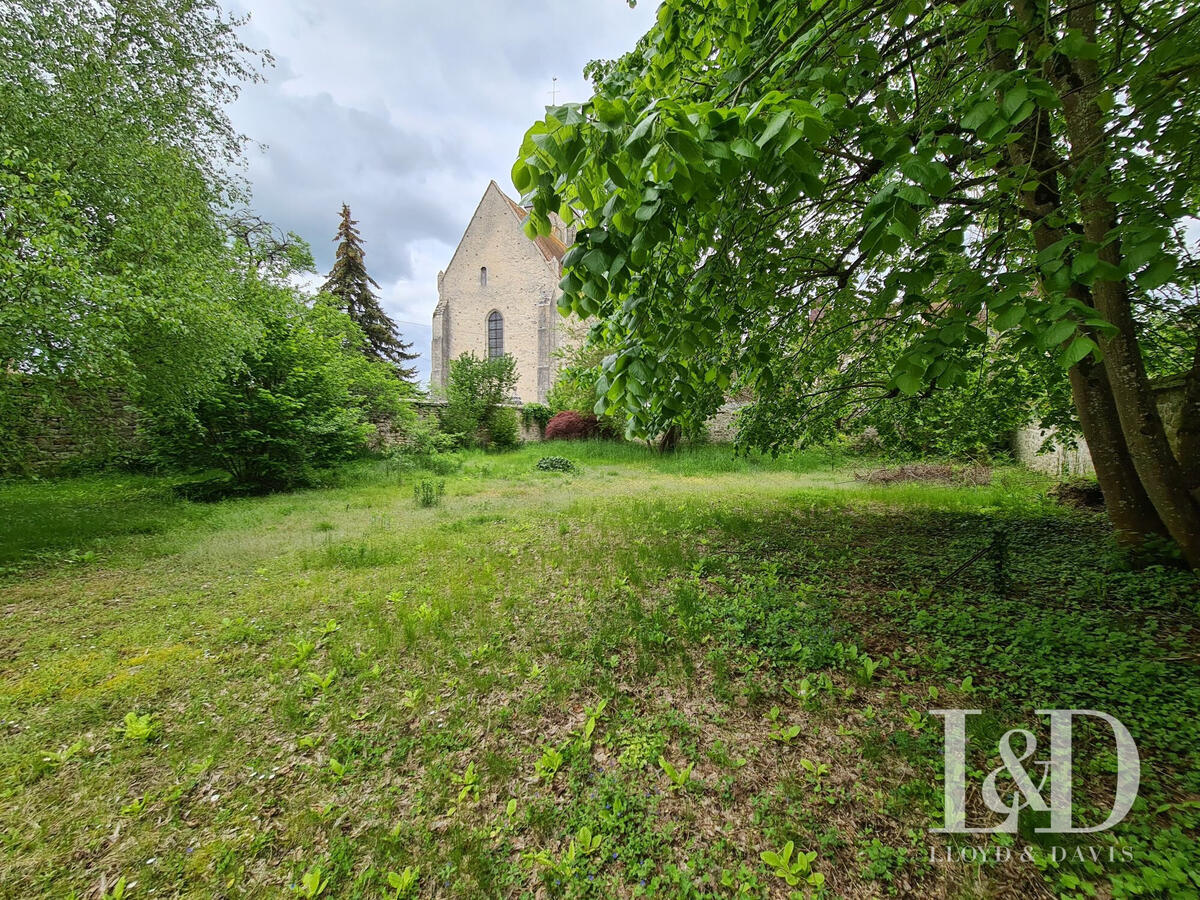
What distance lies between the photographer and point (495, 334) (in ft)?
76.6

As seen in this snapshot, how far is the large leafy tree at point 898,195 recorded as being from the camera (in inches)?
47.5

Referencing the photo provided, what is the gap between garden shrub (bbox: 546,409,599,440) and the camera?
16.3 meters

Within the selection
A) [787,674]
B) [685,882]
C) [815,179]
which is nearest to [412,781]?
[685,882]

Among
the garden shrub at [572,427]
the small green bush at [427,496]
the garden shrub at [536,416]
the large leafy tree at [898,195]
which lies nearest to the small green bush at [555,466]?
the small green bush at [427,496]

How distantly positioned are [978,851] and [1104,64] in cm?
429

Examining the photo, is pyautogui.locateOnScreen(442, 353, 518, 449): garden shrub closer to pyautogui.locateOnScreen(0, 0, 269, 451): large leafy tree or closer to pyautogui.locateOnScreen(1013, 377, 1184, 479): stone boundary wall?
pyautogui.locateOnScreen(0, 0, 269, 451): large leafy tree

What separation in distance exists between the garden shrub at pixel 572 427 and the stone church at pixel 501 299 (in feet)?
15.7

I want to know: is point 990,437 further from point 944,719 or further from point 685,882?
point 685,882

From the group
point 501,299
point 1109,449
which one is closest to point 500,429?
point 501,299

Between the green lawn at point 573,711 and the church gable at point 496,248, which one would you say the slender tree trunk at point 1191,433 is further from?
the church gable at point 496,248

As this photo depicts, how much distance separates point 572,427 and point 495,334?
32.8ft

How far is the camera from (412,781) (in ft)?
5.86

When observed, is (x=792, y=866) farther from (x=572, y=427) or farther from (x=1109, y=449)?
(x=572, y=427)

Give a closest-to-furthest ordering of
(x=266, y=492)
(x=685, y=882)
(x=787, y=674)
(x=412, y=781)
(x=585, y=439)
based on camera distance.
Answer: (x=685, y=882)
(x=412, y=781)
(x=787, y=674)
(x=266, y=492)
(x=585, y=439)
